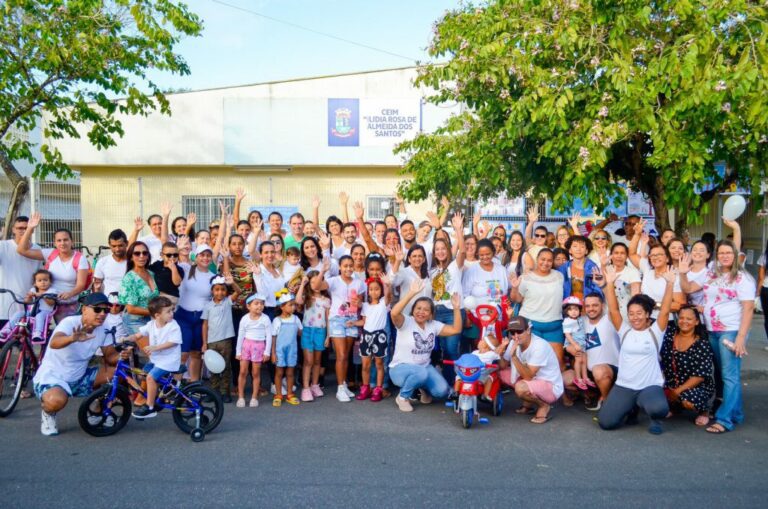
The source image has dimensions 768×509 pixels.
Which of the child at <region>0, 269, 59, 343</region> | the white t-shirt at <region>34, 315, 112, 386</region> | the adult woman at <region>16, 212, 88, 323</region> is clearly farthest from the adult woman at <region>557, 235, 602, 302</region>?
the child at <region>0, 269, 59, 343</region>

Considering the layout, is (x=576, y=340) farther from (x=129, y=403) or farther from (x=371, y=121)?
(x=371, y=121)

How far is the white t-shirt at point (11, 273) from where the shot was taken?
730 centimetres

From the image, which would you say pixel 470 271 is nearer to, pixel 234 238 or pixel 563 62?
pixel 234 238

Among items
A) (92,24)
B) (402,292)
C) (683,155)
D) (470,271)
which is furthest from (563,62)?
(92,24)

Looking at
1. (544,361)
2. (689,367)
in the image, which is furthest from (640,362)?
(544,361)

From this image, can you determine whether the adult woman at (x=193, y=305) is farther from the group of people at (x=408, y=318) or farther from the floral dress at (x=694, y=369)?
the floral dress at (x=694, y=369)

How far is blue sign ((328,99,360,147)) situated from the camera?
58.6 ft

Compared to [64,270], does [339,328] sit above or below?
below

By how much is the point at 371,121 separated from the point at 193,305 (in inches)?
464

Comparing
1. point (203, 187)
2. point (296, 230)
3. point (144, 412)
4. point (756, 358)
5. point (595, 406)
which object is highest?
point (203, 187)

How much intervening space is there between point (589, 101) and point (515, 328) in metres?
3.57

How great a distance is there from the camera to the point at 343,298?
7.23 m

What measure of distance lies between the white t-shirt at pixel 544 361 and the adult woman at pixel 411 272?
4.38ft

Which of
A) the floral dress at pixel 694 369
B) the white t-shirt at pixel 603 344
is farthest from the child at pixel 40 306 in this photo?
the floral dress at pixel 694 369
